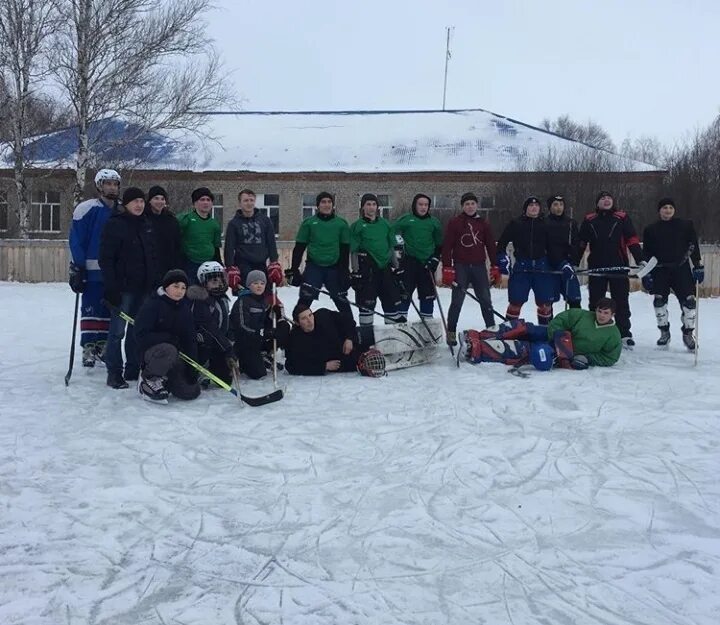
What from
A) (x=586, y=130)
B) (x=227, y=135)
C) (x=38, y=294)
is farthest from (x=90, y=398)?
(x=586, y=130)

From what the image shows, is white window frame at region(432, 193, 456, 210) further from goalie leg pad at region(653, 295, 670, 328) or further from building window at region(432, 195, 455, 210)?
goalie leg pad at region(653, 295, 670, 328)

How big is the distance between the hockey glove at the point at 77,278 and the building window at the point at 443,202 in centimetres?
1905

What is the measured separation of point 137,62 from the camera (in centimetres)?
1716

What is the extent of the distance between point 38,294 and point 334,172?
13047 millimetres

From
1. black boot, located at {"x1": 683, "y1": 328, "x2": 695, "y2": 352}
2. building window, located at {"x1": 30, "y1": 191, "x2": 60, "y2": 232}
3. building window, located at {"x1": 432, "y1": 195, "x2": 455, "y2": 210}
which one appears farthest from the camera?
building window, located at {"x1": 30, "y1": 191, "x2": 60, "y2": 232}

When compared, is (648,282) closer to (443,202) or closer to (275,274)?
(275,274)

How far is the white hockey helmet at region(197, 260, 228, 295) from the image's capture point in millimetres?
5836

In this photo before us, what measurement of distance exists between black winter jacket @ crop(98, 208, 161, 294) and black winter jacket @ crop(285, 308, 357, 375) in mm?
1411

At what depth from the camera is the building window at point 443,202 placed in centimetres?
2406

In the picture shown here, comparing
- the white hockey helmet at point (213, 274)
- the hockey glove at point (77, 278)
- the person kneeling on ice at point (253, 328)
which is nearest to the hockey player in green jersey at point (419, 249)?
the person kneeling on ice at point (253, 328)

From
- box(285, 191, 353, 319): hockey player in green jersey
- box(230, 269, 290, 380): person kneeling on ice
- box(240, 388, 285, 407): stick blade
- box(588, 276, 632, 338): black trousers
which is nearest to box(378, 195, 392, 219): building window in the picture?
box(588, 276, 632, 338): black trousers

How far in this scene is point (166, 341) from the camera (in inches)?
210

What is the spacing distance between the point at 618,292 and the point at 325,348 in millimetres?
3444

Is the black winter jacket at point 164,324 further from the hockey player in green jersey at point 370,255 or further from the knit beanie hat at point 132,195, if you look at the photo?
the hockey player in green jersey at point 370,255
